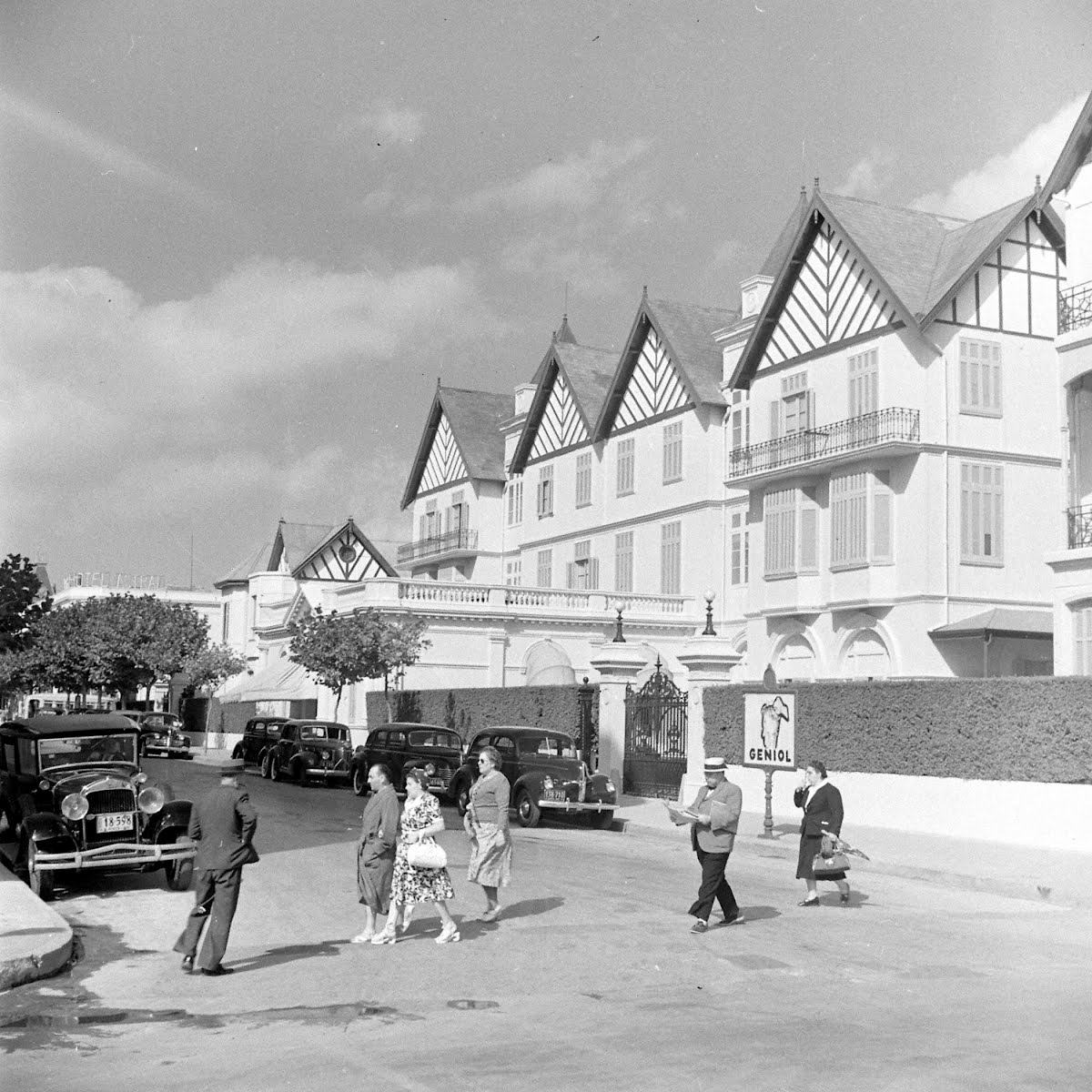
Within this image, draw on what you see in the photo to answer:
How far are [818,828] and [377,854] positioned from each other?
5408 millimetres

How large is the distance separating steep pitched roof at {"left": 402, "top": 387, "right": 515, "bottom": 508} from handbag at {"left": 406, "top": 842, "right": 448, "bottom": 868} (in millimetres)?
50412

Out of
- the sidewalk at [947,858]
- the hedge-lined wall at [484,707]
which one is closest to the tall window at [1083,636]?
the sidewalk at [947,858]

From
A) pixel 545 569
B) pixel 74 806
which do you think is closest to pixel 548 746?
pixel 74 806

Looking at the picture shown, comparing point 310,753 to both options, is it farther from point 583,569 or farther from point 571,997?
point 571,997

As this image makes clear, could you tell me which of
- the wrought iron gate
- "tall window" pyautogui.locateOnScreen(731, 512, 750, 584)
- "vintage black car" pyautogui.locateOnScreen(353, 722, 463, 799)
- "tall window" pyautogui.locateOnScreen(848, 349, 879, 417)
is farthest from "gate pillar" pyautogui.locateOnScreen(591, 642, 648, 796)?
"tall window" pyautogui.locateOnScreen(731, 512, 750, 584)

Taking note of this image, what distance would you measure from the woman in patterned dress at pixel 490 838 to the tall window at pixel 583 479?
4134cm

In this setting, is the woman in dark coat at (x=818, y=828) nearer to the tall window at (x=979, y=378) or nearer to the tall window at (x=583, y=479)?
the tall window at (x=979, y=378)

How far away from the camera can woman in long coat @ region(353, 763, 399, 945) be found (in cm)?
1316

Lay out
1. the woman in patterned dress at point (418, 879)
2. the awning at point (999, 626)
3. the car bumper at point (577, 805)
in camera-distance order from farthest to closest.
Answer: the awning at point (999, 626)
the car bumper at point (577, 805)
the woman in patterned dress at point (418, 879)

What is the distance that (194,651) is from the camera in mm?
72625

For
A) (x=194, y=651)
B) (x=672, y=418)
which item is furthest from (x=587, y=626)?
(x=194, y=651)

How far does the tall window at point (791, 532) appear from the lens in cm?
4103

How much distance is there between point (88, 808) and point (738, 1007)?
29.1 feet

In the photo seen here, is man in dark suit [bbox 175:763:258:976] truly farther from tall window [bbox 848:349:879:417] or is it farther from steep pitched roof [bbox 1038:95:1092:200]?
tall window [bbox 848:349:879:417]
